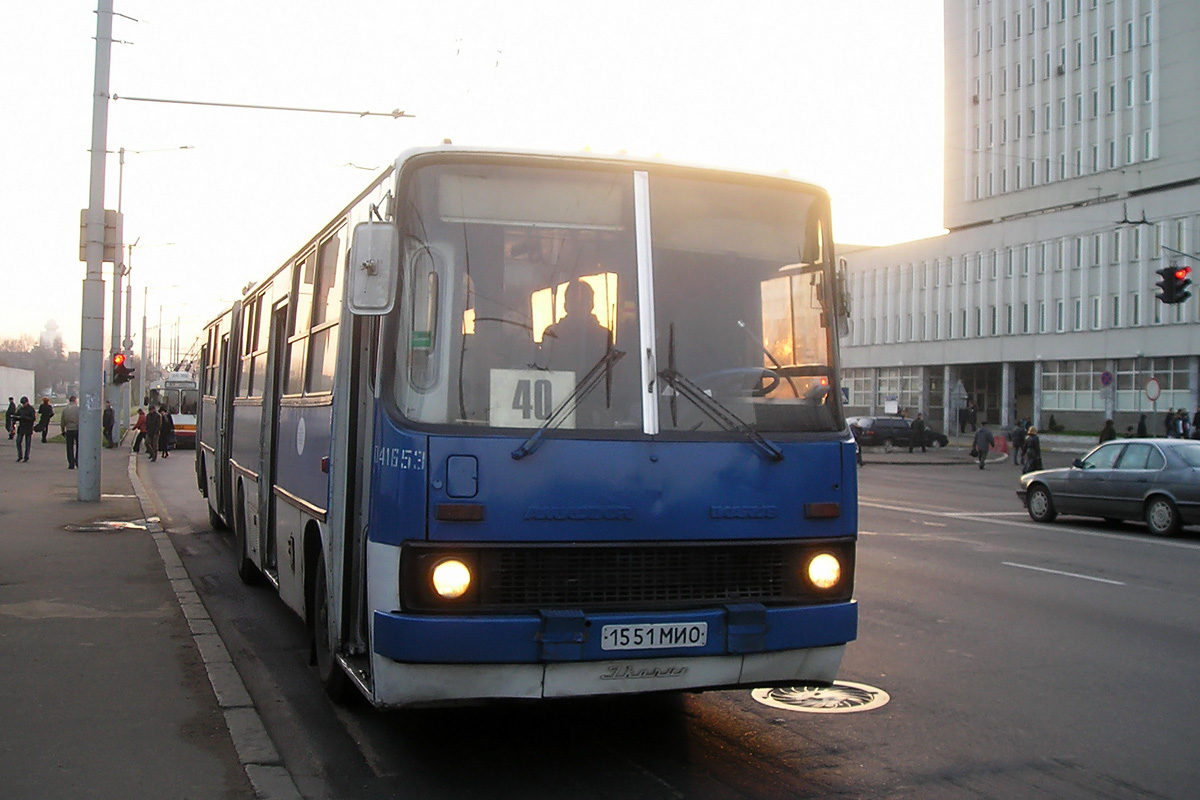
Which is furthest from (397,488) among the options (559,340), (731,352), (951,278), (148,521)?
(951,278)

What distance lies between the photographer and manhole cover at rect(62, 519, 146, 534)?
15367 mm

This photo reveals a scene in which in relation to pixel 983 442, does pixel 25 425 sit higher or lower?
higher

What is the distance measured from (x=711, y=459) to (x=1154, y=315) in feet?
206

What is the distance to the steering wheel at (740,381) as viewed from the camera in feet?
18.8

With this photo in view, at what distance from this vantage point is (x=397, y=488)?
529 centimetres

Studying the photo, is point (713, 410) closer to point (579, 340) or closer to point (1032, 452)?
point (579, 340)

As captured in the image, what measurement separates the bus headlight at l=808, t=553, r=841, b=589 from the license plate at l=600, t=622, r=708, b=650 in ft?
2.14

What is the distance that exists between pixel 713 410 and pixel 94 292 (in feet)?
53.6

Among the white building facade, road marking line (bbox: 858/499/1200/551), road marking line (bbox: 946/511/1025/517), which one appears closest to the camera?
road marking line (bbox: 858/499/1200/551)

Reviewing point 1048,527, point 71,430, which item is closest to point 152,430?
point 71,430

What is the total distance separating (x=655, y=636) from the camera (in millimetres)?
5344

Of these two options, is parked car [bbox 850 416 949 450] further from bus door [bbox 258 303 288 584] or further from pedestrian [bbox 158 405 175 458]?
bus door [bbox 258 303 288 584]

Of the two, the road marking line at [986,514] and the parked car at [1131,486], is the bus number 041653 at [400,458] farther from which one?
the road marking line at [986,514]

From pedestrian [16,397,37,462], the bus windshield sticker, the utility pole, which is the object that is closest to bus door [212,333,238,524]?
the utility pole
